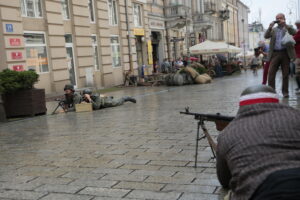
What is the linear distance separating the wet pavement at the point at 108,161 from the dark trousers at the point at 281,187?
1780 millimetres

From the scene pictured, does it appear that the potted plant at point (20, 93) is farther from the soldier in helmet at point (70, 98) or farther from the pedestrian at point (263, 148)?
the pedestrian at point (263, 148)

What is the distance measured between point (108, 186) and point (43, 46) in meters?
14.8

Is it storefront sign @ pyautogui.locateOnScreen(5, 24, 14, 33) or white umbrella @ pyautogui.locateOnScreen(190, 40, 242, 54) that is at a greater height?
storefront sign @ pyautogui.locateOnScreen(5, 24, 14, 33)

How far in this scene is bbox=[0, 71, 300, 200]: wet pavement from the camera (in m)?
4.23

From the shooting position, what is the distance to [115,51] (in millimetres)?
25750

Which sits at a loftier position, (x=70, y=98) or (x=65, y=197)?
(x=70, y=98)

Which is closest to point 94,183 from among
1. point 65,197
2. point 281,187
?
point 65,197

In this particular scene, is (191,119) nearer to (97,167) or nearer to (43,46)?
(97,167)

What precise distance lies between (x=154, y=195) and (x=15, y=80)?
809cm

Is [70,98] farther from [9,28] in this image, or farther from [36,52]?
[36,52]

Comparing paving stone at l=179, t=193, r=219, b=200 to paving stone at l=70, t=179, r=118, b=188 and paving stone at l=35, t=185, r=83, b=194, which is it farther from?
paving stone at l=35, t=185, r=83, b=194

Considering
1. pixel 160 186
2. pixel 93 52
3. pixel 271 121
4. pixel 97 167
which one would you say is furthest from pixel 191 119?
pixel 93 52

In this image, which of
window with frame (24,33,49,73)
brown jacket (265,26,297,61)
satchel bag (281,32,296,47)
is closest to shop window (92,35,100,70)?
window with frame (24,33,49,73)

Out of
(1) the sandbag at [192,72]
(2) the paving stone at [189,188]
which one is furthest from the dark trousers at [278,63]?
(1) the sandbag at [192,72]
